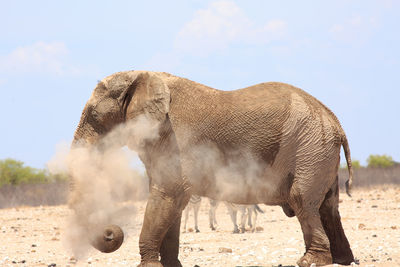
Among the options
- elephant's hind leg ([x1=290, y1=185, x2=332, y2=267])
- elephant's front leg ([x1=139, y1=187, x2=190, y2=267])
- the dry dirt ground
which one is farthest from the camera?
the dry dirt ground

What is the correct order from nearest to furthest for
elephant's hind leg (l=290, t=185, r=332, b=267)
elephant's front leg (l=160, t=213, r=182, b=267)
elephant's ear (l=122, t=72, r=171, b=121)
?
elephant's ear (l=122, t=72, r=171, b=121), elephant's hind leg (l=290, t=185, r=332, b=267), elephant's front leg (l=160, t=213, r=182, b=267)

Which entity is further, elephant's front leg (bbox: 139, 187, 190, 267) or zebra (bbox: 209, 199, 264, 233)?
zebra (bbox: 209, 199, 264, 233)

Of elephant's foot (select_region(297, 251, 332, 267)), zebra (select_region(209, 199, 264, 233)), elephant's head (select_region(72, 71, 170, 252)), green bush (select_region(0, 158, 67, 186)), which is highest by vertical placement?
green bush (select_region(0, 158, 67, 186))

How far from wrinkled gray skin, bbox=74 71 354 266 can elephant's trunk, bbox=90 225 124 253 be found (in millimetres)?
82

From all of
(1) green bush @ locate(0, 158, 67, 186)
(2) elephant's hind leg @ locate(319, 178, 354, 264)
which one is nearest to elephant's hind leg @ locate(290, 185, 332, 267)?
(2) elephant's hind leg @ locate(319, 178, 354, 264)

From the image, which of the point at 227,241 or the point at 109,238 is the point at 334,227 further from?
the point at 227,241

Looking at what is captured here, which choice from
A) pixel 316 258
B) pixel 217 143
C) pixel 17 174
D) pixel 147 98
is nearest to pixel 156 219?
pixel 217 143

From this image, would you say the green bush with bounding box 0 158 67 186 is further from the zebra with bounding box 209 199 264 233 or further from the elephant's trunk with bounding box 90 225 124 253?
the elephant's trunk with bounding box 90 225 124 253

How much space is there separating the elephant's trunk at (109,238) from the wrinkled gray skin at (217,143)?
82 millimetres

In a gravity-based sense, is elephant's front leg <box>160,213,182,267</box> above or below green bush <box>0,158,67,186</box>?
below

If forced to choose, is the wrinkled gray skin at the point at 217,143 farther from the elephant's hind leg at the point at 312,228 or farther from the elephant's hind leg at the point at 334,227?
the elephant's hind leg at the point at 334,227

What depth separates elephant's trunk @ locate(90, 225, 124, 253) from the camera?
315 inches

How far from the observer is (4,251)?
14.9m

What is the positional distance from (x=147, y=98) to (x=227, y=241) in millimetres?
7761
